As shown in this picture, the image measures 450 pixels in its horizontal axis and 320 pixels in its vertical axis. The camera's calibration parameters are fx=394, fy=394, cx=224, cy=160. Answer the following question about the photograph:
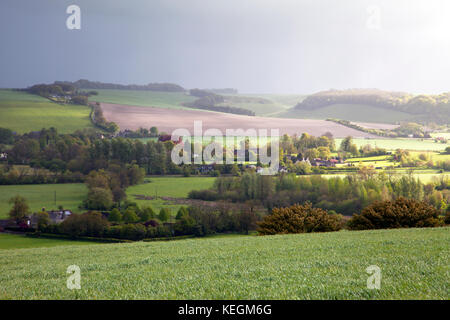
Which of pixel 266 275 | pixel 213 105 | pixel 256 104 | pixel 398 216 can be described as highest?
pixel 256 104

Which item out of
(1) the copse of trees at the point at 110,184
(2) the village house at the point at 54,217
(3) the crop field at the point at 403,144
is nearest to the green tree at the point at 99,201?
(1) the copse of trees at the point at 110,184

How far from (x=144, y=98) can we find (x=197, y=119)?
29658 mm

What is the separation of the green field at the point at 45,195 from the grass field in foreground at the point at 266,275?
36826 millimetres

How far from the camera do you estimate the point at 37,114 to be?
75688 mm

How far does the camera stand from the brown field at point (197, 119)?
74.4 metres

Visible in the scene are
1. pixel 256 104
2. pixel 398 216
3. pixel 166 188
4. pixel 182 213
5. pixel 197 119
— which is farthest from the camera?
pixel 256 104

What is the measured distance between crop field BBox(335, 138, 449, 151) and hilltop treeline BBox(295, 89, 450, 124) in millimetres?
13209

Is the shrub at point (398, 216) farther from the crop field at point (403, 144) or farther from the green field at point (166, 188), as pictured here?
the crop field at point (403, 144)

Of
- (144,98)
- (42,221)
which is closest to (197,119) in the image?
(144,98)

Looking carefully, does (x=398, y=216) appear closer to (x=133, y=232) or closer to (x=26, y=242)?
(x=133, y=232)

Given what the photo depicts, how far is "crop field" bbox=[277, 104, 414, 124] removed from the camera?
280 ft

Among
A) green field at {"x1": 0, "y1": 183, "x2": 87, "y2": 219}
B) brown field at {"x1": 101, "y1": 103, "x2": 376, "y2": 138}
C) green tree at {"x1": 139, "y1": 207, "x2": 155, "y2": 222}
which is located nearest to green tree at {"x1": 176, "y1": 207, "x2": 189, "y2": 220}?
green tree at {"x1": 139, "y1": 207, "x2": 155, "y2": 222}

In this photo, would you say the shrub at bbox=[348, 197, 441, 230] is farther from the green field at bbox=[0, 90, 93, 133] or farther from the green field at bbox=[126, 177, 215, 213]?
the green field at bbox=[0, 90, 93, 133]
